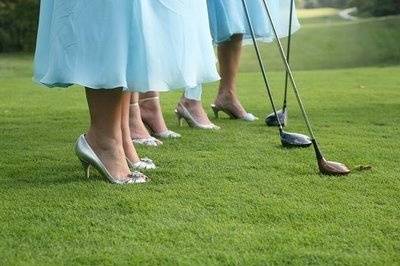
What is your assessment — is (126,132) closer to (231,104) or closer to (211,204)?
(211,204)

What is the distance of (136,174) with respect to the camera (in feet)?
7.86

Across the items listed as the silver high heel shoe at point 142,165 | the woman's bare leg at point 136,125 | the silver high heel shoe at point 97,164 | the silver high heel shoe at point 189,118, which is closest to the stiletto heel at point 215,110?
the silver high heel shoe at point 189,118

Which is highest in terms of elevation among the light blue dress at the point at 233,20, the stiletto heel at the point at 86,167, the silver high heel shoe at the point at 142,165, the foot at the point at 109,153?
the light blue dress at the point at 233,20

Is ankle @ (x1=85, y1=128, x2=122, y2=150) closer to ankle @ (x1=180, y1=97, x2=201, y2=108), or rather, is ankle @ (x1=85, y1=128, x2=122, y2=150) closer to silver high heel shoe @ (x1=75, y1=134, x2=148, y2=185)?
silver high heel shoe @ (x1=75, y1=134, x2=148, y2=185)

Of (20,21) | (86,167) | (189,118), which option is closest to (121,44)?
(86,167)

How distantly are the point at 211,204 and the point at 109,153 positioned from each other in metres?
0.45

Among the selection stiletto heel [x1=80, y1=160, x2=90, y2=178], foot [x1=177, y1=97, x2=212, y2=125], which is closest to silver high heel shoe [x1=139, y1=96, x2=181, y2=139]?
foot [x1=177, y1=97, x2=212, y2=125]

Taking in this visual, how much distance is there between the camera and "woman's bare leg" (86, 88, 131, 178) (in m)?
2.33

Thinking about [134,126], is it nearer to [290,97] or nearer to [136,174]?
[136,174]

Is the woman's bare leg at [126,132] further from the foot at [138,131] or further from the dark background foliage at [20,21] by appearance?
the dark background foliage at [20,21]

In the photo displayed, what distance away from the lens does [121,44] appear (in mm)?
2205

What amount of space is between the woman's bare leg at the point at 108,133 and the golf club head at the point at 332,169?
1.98 feet

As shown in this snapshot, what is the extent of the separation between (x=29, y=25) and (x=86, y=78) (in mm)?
14651

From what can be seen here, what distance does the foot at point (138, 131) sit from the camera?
3.13 metres
